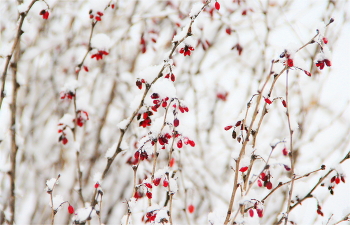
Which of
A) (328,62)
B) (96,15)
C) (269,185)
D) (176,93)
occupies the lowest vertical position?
(269,185)

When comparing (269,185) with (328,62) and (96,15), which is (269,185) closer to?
(328,62)

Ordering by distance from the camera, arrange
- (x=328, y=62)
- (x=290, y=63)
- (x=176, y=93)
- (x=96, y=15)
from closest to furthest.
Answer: (x=290, y=63)
(x=328, y=62)
(x=96, y=15)
(x=176, y=93)

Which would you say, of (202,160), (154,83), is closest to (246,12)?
(202,160)

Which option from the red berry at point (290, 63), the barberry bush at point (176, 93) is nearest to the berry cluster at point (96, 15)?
the barberry bush at point (176, 93)

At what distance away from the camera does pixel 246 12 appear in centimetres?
336

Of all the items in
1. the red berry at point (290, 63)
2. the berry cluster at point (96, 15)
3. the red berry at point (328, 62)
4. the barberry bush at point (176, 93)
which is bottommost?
the red berry at point (290, 63)

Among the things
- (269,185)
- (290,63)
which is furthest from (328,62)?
(269,185)

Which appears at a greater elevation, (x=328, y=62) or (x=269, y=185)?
(x=328, y=62)

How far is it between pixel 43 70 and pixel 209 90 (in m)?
2.30

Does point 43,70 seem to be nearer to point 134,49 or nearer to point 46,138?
point 46,138

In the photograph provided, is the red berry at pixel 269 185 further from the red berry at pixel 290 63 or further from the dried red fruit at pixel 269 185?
the red berry at pixel 290 63

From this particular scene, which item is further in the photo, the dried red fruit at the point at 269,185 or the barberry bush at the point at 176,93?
the barberry bush at the point at 176,93

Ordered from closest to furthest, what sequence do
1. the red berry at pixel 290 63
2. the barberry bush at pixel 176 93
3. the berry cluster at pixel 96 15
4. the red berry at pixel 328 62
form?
the red berry at pixel 290 63 → the red berry at pixel 328 62 → the berry cluster at pixel 96 15 → the barberry bush at pixel 176 93

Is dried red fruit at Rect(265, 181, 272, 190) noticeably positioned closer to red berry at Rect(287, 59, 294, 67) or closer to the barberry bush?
red berry at Rect(287, 59, 294, 67)
